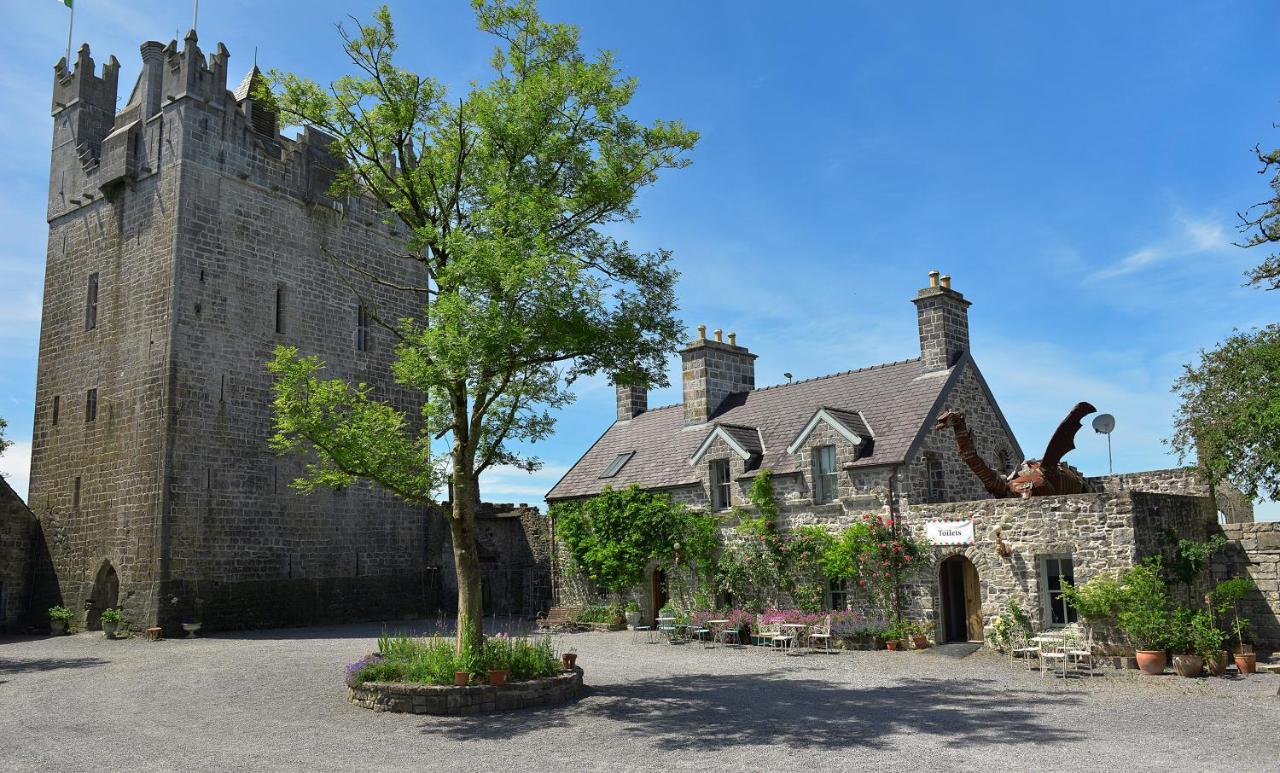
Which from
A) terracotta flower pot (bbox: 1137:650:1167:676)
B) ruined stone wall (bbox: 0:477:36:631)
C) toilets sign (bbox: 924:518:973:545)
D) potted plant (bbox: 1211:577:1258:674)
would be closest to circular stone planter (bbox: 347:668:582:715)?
toilets sign (bbox: 924:518:973:545)

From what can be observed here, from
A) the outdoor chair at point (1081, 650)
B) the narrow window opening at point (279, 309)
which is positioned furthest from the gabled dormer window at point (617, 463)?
the outdoor chair at point (1081, 650)

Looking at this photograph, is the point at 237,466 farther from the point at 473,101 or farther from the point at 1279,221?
the point at 1279,221

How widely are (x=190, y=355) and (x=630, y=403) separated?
12975mm

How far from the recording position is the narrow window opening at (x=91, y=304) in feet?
90.9

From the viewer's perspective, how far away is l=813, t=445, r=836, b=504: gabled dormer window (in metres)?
21.8

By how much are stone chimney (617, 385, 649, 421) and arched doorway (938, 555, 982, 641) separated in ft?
41.0

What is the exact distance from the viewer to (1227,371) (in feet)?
77.6

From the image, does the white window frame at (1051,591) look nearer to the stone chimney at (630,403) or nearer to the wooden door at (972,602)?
the wooden door at (972,602)

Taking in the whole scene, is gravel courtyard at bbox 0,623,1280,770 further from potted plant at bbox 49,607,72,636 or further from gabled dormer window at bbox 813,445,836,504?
potted plant at bbox 49,607,72,636

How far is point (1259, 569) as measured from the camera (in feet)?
58.3

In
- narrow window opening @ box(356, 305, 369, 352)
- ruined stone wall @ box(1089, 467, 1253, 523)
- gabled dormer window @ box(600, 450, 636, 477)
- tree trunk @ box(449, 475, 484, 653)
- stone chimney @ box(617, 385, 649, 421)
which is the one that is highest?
Result: narrow window opening @ box(356, 305, 369, 352)

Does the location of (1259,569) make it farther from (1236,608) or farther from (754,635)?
(754,635)

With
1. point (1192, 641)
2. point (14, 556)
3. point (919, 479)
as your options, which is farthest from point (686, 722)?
point (14, 556)

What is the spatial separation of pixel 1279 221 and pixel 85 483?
3018 cm
